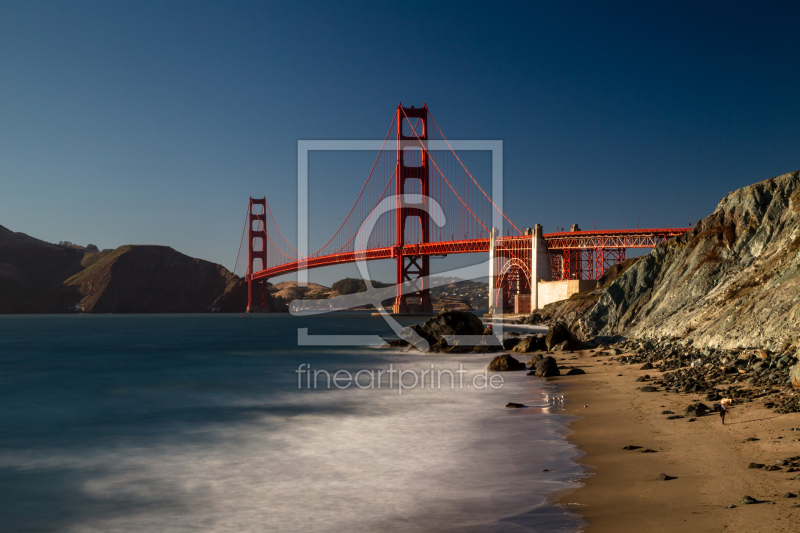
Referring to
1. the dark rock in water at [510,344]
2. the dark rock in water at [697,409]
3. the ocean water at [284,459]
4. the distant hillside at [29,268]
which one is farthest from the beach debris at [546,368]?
the distant hillside at [29,268]

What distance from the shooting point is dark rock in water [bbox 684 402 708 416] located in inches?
380

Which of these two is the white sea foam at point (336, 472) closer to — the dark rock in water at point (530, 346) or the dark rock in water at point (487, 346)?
the dark rock in water at point (530, 346)

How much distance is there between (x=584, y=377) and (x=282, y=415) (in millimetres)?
8102

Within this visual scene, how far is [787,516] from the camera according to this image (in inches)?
204

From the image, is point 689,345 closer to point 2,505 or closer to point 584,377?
point 584,377

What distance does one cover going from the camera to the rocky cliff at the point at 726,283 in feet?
52.6

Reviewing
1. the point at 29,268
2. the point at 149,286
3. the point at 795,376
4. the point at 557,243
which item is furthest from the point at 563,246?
the point at 29,268

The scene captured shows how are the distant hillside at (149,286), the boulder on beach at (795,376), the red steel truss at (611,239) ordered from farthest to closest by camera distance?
the distant hillside at (149,286), the red steel truss at (611,239), the boulder on beach at (795,376)

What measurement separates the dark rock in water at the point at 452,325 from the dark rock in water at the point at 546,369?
43.9ft

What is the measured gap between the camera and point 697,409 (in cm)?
974

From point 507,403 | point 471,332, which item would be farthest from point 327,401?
point 471,332

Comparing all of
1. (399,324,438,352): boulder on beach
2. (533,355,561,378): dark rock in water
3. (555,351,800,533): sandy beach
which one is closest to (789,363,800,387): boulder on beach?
(555,351,800,533): sandy beach

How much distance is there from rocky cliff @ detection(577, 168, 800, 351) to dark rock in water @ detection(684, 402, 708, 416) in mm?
5431

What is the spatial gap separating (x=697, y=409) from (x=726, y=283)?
578 inches
